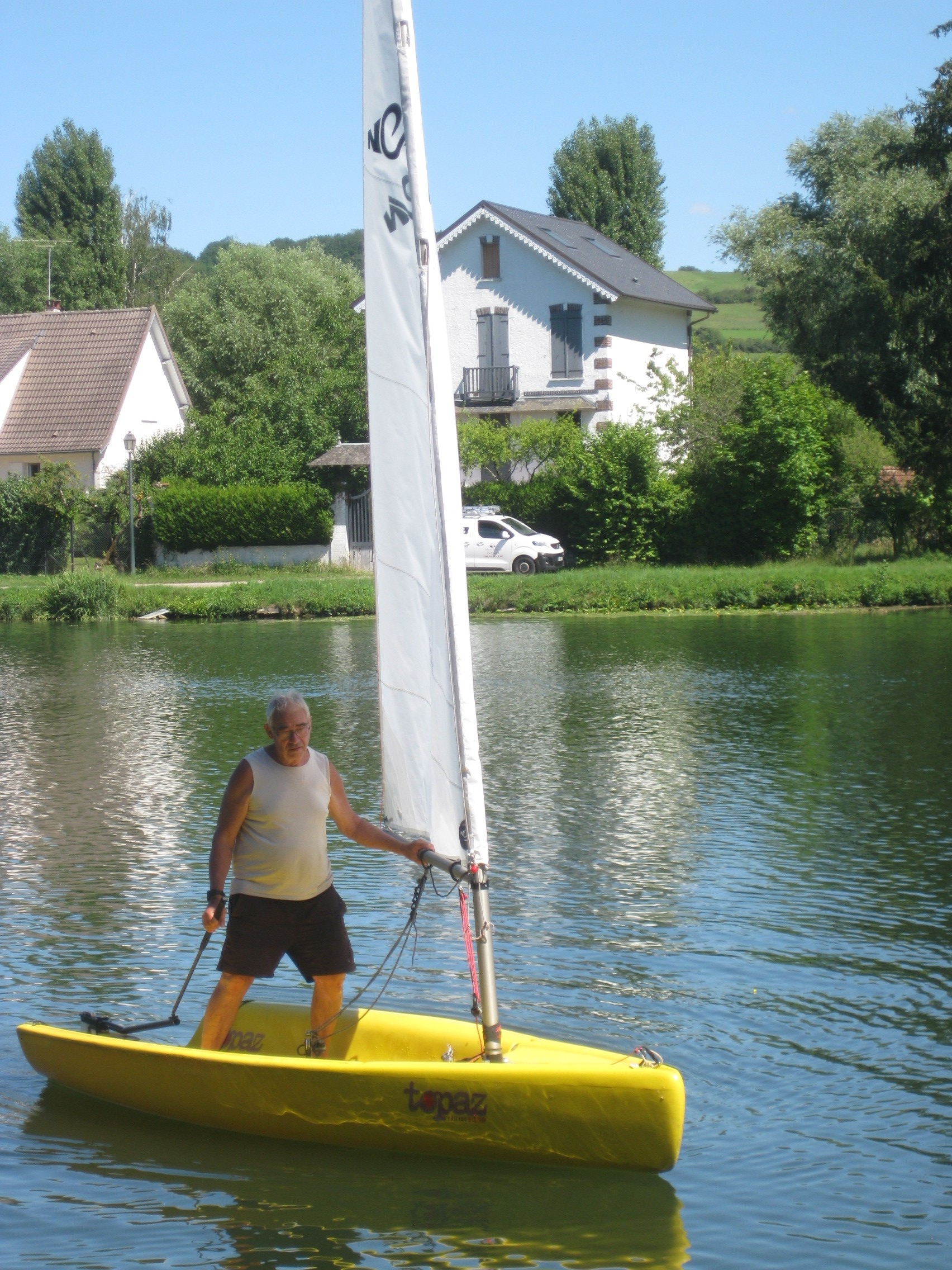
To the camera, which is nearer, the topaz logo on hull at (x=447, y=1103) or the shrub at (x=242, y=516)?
the topaz logo on hull at (x=447, y=1103)

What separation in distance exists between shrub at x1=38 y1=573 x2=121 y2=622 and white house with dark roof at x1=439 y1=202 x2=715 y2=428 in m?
14.7

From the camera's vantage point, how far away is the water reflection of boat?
5141 mm

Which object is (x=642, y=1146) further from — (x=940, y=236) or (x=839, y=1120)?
(x=940, y=236)

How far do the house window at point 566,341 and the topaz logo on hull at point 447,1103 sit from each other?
4278 centimetres

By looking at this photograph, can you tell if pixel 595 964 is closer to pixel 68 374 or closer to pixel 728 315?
pixel 68 374

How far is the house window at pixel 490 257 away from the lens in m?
48.1

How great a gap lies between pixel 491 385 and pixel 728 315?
86.8 m

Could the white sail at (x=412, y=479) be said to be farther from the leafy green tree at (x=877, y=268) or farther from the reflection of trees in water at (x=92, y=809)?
the leafy green tree at (x=877, y=268)

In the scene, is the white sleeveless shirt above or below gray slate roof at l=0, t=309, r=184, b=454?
below

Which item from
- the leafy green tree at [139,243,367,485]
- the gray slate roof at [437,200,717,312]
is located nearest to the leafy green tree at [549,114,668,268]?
the leafy green tree at [139,243,367,485]

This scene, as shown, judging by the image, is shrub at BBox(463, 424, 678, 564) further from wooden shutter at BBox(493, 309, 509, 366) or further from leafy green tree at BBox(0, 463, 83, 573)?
leafy green tree at BBox(0, 463, 83, 573)

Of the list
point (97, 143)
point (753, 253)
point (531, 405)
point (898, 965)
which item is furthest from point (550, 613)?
point (97, 143)

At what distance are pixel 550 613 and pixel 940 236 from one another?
38.4 ft

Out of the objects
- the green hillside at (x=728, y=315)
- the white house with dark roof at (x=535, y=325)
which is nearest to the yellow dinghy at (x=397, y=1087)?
the white house with dark roof at (x=535, y=325)
